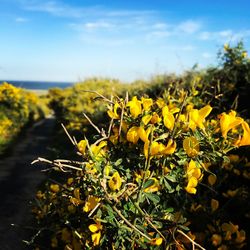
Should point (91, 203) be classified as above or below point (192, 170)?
below

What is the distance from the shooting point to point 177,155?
1.90m

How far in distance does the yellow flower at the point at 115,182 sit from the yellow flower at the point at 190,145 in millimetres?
357

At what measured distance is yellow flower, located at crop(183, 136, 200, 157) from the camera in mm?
1861

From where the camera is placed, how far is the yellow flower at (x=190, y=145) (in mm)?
1861

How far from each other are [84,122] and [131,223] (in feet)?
28.4

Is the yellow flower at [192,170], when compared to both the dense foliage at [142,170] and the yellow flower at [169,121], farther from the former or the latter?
the yellow flower at [169,121]

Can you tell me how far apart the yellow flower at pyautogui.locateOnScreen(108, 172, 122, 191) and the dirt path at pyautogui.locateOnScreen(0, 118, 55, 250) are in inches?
36.1

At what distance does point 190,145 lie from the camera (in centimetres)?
187

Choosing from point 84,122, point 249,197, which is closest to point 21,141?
point 84,122

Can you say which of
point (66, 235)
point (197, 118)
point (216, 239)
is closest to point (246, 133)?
point (197, 118)

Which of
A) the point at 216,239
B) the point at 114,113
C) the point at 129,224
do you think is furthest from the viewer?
the point at 216,239

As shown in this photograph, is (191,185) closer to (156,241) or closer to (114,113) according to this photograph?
(156,241)

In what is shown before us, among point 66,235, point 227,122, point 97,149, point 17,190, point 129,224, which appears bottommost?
point 17,190

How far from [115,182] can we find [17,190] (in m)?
6.96
